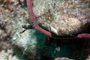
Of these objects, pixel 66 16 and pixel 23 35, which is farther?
pixel 23 35

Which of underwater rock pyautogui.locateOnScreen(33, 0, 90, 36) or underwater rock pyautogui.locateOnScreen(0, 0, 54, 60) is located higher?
underwater rock pyautogui.locateOnScreen(33, 0, 90, 36)

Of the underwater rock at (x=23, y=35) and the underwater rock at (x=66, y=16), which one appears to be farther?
the underwater rock at (x=23, y=35)

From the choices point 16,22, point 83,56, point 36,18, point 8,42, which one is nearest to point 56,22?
point 36,18

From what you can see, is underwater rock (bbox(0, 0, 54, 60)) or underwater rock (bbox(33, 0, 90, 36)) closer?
underwater rock (bbox(33, 0, 90, 36))

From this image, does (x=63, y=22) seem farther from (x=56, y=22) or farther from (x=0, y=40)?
(x=0, y=40)

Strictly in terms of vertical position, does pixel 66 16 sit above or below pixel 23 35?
above

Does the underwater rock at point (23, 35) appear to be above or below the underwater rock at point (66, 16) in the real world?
below

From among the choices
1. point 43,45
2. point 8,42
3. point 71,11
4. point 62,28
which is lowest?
point 8,42

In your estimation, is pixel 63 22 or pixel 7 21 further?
pixel 7 21
